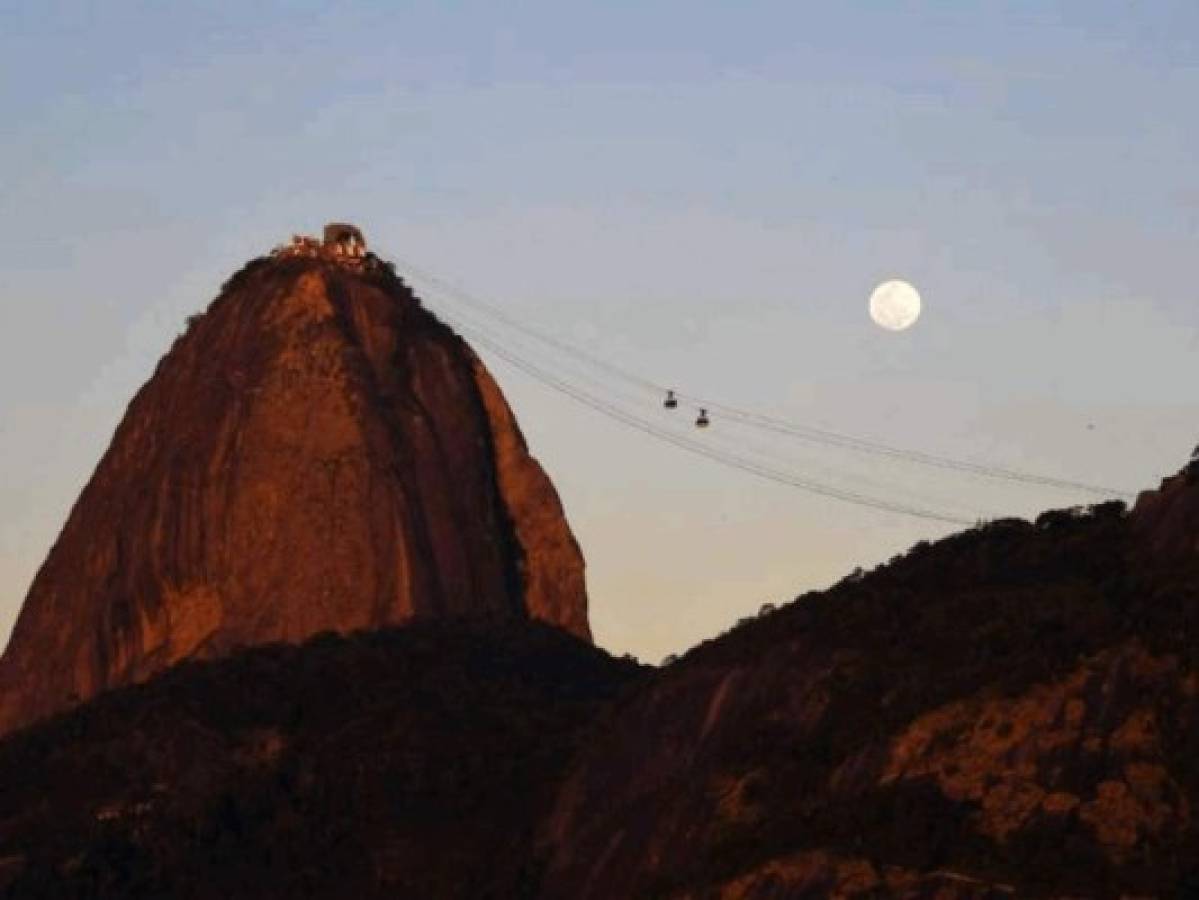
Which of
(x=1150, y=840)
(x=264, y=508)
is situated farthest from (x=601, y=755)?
(x=264, y=508)

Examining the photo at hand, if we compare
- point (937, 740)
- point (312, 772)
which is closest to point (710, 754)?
point (937, 740)

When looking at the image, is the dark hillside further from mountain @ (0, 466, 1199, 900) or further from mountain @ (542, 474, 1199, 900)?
mountain @ (542, 474, 1199, 900)

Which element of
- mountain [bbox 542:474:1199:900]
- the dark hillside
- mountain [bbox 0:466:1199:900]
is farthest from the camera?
the dark hillside

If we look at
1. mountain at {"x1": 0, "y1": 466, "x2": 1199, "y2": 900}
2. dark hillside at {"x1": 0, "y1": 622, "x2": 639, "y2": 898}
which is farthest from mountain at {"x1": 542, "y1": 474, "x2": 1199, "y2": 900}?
dark hillside at {"x1": 0, "y1": 622, "x2": 639, "y2": 898}

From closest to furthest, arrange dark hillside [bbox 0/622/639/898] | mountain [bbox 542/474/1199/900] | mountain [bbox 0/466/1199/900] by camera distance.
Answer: mountain [bbox 542/474/1199/900]
mountain [bbox 0/466/1199/900]
dark hillside [bbox 0/622/639/898]

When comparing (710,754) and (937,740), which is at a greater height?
(710,754)

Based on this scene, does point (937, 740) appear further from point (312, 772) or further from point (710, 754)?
point (312, 772)

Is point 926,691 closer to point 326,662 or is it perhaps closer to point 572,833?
point 572,833

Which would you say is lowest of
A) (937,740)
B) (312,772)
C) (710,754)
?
(937,740)
